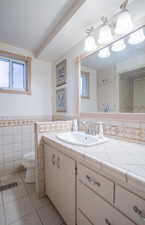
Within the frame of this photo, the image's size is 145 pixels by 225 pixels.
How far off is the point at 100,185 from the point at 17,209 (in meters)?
1.22

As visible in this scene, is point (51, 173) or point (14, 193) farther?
point (14, 193)

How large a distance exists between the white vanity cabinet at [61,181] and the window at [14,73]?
1.32 metres

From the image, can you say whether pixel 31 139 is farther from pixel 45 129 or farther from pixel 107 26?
pixel 107 26

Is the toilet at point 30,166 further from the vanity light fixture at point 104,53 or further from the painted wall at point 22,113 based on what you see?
the vanity light fixture at point 104,53

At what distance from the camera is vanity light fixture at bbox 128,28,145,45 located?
1.04m

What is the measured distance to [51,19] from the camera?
148 cm

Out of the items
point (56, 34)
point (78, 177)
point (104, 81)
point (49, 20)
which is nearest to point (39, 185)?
point (78, 177)

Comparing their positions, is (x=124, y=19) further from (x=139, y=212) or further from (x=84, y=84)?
(x=139, y=212)

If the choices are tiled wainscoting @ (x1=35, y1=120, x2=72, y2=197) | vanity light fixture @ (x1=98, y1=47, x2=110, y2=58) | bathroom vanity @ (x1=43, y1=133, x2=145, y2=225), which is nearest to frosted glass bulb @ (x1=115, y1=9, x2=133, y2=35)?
vanity light fixture @ (x1=98, y1=47, x2=110, y2=58)

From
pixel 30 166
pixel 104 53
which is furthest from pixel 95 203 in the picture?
pixel 104 53

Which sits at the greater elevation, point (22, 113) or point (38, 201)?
point (22, 113)

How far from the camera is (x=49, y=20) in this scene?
4.90ft

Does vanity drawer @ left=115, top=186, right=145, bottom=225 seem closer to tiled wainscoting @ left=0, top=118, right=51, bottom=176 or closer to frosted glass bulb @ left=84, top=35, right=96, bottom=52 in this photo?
frosted glass bulb @ left=84, top=35, right=96, bottom=52

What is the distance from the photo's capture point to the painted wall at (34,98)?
203cm
